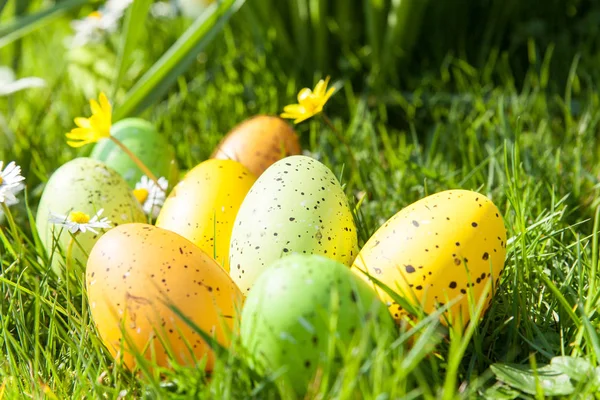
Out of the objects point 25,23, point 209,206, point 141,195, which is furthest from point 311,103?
point 25,23

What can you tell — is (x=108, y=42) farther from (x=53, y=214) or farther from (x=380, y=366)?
(x=380, y=366)

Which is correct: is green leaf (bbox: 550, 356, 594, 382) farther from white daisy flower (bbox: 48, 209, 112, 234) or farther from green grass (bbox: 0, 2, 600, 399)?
white daisy flower (bbox: 48, 209, 112, 234)

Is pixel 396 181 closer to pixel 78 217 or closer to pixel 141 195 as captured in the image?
pixel 141 195

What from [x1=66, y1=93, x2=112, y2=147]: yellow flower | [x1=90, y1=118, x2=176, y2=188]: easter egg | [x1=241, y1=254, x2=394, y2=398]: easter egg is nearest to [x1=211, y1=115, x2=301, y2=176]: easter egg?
[x1=90, y1=118, x2=176, y2=188]: easter egg

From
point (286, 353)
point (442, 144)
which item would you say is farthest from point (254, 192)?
point (442, 144)

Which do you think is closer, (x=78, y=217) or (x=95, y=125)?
(x=78, y=217)

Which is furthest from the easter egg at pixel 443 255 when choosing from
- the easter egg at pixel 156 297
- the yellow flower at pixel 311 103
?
the yellow flower at pixel 311 103

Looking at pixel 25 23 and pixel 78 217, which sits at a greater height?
pixel 25 23
